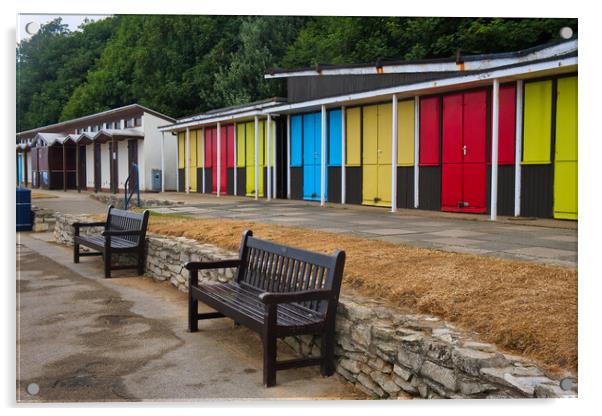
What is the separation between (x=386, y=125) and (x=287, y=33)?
515 cm

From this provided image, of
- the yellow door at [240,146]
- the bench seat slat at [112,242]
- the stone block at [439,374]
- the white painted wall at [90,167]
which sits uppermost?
the yellow door at [240,146]

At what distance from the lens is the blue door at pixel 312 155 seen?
1531 cm

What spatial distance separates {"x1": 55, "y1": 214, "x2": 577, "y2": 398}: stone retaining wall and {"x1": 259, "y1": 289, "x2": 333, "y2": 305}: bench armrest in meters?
0.19

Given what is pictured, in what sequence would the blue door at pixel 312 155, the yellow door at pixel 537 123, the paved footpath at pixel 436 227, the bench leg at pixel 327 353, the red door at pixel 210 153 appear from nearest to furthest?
1. the bench leg at pixel 327 353
2. the paved footpath at pixel 436 227
3. the yellow door at pixel 537 123
4. the blue door at pixel 312 155
5. the red door at pixel 210 153

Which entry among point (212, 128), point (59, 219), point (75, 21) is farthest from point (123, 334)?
point (212, 128)

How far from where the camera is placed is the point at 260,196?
17.5m

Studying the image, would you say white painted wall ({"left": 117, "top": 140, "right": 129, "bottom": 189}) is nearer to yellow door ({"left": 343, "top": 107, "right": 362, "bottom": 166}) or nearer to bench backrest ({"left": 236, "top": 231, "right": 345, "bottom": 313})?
yellow door ({"left": 343, "top": 107, "right": 362, "bottom": 166})

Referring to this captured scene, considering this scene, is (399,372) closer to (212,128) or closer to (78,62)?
(78,62)

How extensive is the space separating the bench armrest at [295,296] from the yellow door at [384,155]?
8.65 meters

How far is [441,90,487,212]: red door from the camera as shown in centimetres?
1067

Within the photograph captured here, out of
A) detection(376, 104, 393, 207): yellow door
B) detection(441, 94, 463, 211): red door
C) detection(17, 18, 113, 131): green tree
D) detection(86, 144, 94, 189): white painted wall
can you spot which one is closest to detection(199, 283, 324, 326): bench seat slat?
detection(17, 18, 113, 131): green tree

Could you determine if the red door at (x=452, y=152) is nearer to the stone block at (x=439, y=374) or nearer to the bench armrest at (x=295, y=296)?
the bench armrest at (x=295, y=296)

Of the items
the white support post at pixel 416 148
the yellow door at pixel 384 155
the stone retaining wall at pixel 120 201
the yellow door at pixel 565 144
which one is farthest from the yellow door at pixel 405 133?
the stone retaining wall at pixel 120 201

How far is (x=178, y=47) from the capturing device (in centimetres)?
752
